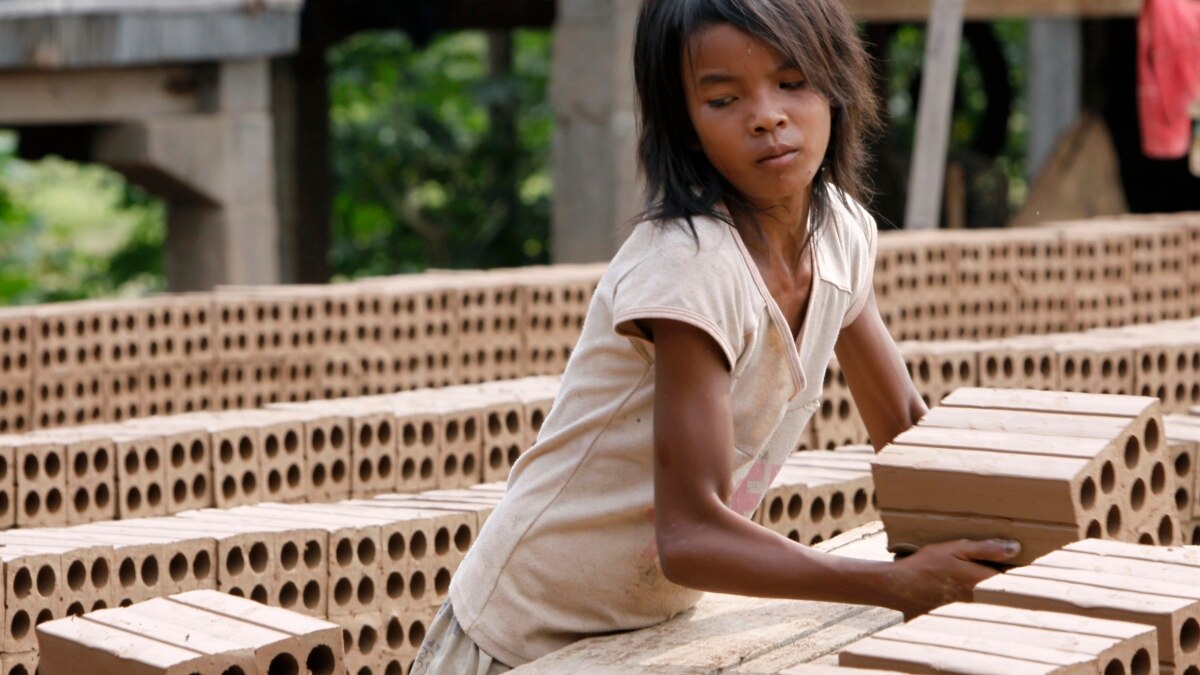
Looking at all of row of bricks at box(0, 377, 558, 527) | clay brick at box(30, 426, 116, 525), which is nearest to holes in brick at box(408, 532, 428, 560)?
row of bricks at box(0, 377, 558, 527)

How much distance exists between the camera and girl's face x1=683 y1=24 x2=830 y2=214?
255 centimetres

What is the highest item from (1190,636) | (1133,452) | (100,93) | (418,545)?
(100,93)

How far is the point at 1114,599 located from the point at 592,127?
851cm

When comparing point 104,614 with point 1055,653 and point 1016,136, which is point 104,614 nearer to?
point 1055,653

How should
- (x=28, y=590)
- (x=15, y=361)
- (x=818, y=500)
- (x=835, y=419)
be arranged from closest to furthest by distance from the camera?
(x=28, y=590)
(x=818, y=500)
(x=835, y=419)
(x=15, y=361)

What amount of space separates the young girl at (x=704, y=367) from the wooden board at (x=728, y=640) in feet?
0.19

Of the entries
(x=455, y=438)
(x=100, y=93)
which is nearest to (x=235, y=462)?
(x=455, y=438)

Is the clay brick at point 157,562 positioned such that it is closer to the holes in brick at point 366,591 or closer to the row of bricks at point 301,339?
the holes in brick at point 366,591

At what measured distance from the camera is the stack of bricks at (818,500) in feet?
16.4

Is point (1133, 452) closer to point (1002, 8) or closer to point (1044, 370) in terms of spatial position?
point (1044, 370)

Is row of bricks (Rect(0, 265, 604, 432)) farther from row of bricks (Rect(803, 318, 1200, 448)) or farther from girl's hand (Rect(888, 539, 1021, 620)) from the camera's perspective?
girl's hand (Rect(888, 539, 1021, 620))

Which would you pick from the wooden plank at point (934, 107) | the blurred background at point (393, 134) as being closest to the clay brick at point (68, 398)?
the blurred background at point (393, 134)

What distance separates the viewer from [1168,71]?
11109 millimetres

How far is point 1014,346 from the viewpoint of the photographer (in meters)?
6.96
